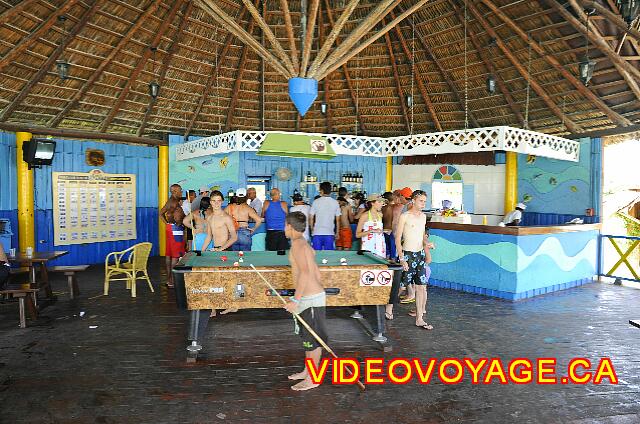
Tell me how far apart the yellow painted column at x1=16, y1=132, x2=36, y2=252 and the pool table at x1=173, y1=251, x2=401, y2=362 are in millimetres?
6986

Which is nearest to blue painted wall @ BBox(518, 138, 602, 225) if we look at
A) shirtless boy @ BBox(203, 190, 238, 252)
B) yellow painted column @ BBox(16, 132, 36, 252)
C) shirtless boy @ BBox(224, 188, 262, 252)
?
shirtless boy @ BBox(224, 188, 262, 252)

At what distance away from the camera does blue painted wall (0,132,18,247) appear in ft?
32.0

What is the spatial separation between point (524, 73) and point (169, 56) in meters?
8.06

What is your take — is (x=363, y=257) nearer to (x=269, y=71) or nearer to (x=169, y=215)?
(x=169, y=215)

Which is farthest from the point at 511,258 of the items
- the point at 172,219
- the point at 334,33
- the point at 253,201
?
the point at 172,219

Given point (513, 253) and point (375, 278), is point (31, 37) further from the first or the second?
point (513, 253)

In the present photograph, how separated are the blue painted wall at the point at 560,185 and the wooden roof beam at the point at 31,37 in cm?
1092

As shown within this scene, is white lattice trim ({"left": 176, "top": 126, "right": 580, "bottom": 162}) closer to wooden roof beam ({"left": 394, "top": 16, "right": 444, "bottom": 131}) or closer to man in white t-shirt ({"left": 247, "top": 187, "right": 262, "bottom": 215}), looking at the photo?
wooden roof beam ({"left": 394, "top": 16, "right": 444, "bottom": 131})

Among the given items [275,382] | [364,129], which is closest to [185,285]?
[275,382]

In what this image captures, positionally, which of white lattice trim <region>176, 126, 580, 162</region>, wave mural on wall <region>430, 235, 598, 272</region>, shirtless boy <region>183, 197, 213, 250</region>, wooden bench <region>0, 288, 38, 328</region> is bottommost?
wooden bench <region>0, 288, 38, 328</region>

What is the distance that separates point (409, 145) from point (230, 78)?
500 cm

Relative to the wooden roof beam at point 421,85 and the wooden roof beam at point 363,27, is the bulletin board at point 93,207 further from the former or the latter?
the wooden roof beam at point 421,85

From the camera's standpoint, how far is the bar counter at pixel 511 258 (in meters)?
7.81

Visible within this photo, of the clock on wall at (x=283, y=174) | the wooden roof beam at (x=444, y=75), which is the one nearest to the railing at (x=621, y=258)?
the wooden roof beam at (x=444, y=75)
